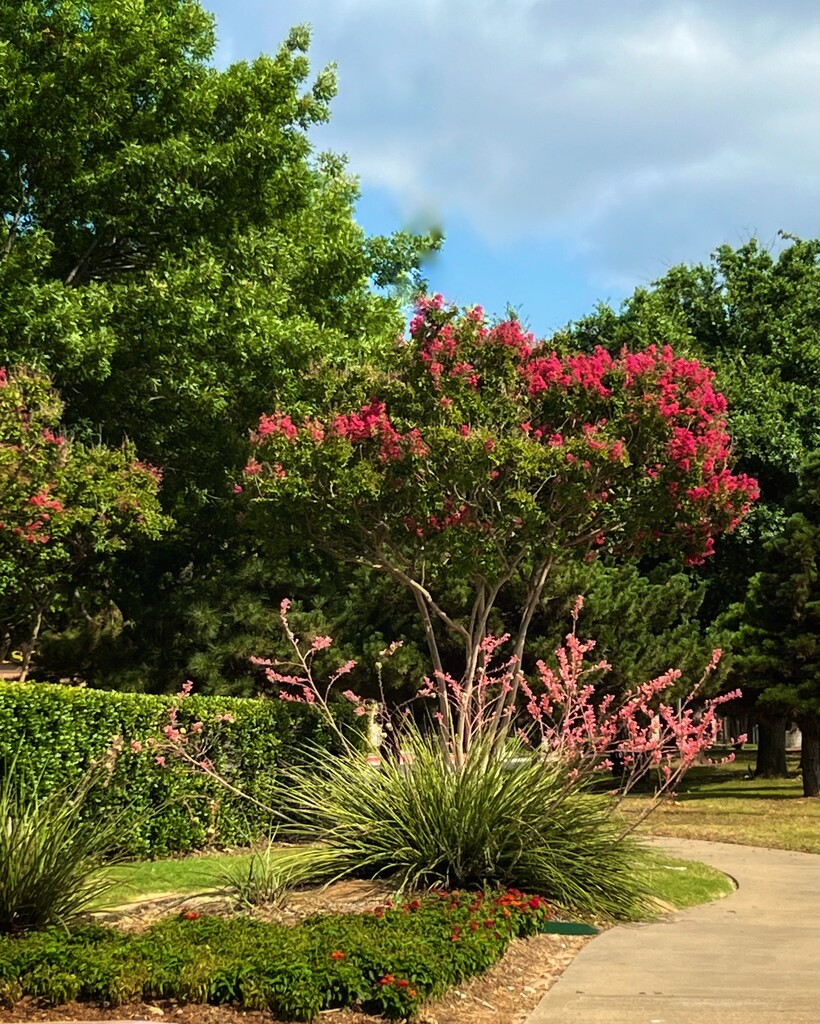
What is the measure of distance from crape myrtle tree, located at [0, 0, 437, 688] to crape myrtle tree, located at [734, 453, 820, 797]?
946 cm

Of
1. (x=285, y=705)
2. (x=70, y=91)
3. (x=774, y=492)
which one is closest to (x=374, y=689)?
(x=285, y=705)

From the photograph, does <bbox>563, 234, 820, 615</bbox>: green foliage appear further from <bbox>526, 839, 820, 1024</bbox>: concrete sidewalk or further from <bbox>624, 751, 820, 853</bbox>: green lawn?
<bbox>526, 839, 820, 1024</bbox>: concrete sidewalk

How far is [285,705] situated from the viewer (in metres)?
13.2

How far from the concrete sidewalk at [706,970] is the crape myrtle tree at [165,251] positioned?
8836mm

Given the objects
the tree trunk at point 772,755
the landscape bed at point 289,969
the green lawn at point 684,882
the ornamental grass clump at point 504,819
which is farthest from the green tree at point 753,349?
the landscape bed at point 289,969

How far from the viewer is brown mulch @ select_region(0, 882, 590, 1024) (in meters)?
5.34

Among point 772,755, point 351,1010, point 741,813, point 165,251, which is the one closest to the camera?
point 351,1010

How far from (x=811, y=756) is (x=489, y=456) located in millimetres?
12785

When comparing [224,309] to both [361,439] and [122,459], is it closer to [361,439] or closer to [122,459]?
[122,459]

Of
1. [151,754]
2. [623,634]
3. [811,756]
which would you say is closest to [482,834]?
[151,754]

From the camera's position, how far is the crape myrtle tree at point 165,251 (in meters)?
15.1

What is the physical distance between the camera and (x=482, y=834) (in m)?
8.63

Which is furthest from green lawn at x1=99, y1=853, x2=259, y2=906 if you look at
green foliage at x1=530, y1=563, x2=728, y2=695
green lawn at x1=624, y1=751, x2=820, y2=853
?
green foliage at x1=530, y1=563, x2=728, y2=695

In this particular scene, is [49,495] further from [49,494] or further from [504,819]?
[504,819]
